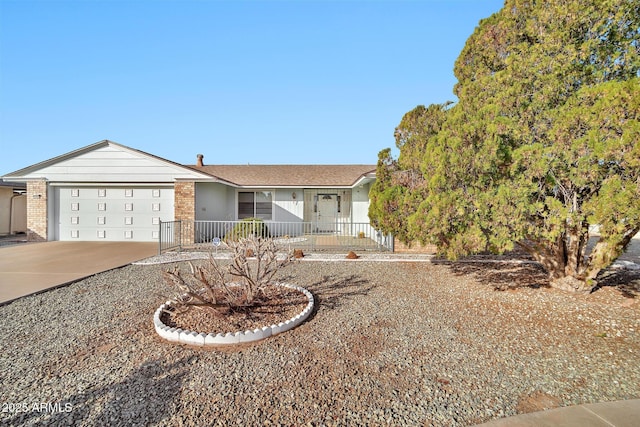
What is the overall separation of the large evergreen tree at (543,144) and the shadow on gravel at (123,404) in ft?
14.0

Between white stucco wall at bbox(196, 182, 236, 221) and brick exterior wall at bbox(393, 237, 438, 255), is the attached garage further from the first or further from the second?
brick exterior wall at bbox(393, 237, 438, 255)

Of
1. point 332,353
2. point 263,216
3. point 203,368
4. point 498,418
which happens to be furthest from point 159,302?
point 263,216

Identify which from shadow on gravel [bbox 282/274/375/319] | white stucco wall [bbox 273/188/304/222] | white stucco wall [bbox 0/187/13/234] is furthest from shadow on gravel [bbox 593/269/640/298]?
white stucco wall [bbox 0/187/13/234]

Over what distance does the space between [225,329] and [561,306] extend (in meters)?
5.71

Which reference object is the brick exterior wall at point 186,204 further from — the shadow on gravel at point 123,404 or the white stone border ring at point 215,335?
the shadow on gravel at point 123,404

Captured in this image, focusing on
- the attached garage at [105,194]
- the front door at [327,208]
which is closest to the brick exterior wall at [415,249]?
the front door at [327,208]

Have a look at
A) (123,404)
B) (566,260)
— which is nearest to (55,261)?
(123,404)

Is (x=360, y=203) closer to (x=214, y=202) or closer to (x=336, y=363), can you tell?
(x=214, y=202)

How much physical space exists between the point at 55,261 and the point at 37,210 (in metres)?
5.72

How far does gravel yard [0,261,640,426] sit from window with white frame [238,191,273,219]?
10192 mm

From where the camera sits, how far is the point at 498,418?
2383 millimetres

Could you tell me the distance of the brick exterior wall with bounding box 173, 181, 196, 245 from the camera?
37.7 ft

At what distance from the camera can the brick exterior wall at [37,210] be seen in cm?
1178

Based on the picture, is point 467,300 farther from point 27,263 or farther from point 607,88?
point 27,263
